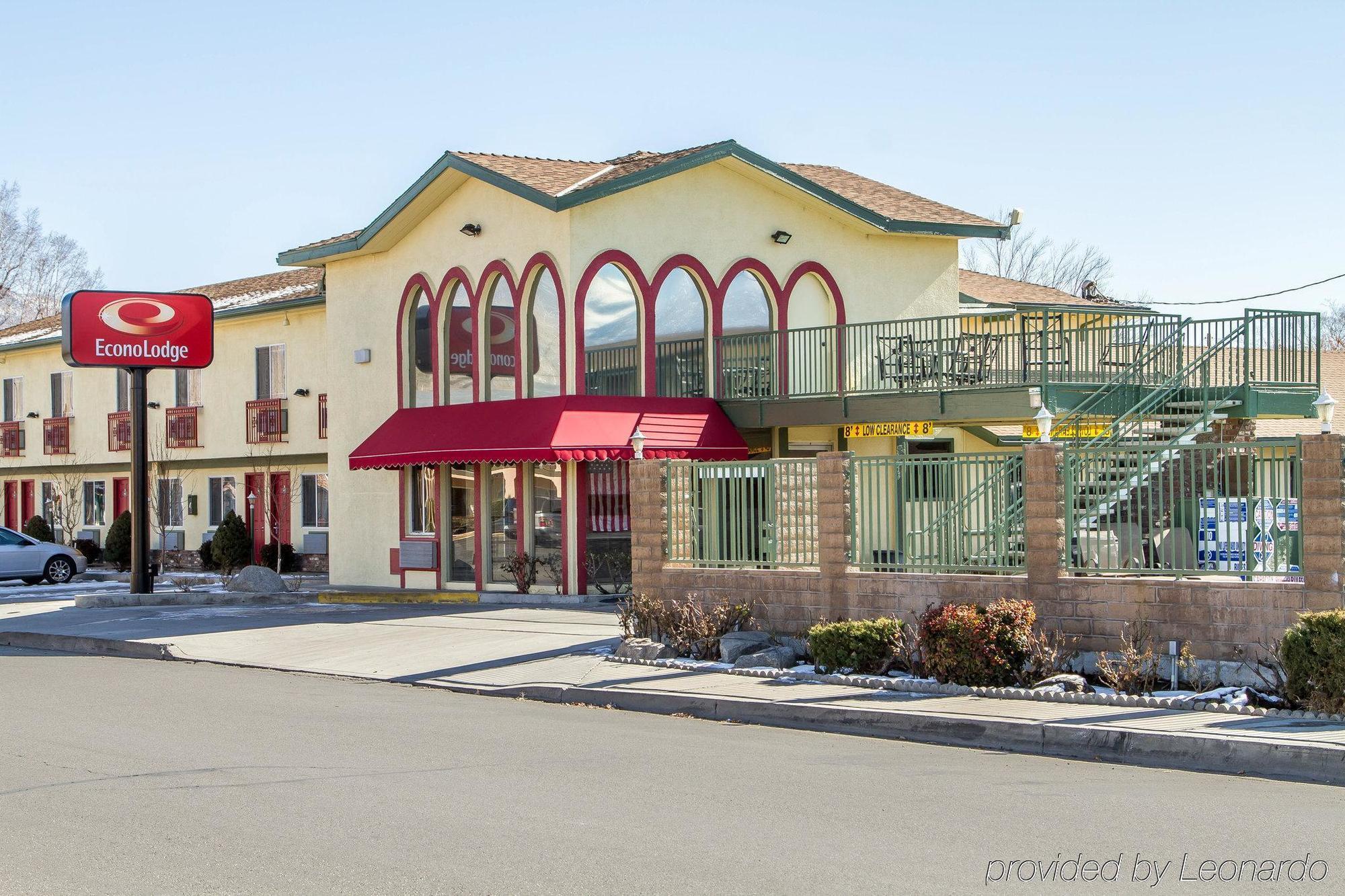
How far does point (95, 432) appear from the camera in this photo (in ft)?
130

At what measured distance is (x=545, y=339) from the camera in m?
24.7

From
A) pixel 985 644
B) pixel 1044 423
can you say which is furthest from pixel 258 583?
pixel 985 644

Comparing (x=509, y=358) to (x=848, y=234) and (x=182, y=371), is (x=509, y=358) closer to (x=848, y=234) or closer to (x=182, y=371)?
(x=848, y=234)

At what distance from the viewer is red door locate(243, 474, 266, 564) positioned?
34.4 meters

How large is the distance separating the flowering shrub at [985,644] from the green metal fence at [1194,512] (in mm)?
946

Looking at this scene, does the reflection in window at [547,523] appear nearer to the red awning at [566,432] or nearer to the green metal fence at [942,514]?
the red awning at [566,432]

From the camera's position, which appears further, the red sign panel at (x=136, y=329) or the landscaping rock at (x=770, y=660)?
the red sign panel at (x=136, y=329)

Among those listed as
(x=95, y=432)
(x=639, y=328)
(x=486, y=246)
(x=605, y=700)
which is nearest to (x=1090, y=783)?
(x=605, y=700)

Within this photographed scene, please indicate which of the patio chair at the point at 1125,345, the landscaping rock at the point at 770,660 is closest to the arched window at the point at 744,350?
the patio chair at the point at 1125,345

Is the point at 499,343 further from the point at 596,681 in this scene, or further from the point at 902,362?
the point at 596,681

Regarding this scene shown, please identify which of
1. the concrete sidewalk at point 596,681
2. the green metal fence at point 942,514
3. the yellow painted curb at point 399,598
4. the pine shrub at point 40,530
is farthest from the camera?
the pine shrub at point 40,530

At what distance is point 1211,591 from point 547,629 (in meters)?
9.30

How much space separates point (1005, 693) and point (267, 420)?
24656 millimetres

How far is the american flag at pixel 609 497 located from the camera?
24297 millimetres
